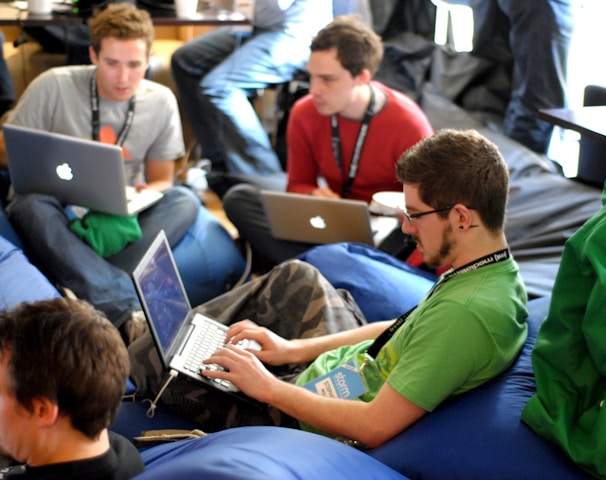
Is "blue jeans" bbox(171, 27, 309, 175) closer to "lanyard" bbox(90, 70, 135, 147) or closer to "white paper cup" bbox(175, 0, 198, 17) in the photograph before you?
"white paper cup" bbox(175, 0, 198, 17)

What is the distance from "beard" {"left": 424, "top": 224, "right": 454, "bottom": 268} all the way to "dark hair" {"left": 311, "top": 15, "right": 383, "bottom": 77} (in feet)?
4.84

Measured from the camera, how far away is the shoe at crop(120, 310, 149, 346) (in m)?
2.66

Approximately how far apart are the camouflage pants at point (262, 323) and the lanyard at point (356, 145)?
86 centimetres

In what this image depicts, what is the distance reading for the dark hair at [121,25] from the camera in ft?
9.80

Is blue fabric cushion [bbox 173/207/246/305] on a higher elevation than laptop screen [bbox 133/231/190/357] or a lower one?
lower

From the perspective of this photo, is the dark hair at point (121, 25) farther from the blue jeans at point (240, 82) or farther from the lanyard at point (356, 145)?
the blue jeans at point (240, 82)

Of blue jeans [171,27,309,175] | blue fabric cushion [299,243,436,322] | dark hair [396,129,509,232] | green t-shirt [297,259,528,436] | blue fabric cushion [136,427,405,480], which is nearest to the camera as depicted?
blue fabric cushion [136,427,405,480]

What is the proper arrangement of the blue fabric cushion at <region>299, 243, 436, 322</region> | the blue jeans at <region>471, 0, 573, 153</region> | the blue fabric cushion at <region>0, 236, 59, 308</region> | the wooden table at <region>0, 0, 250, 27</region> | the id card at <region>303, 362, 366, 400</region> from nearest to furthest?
the id card at <region>303, 362, 366, 400</region> → the blue fabric cushion at <region>0, 236, 59, 308</region> → the blue fabric cushion at <region>299, 243, 436, 322</region> → the wooden table at <region>0, 0, 250, 27</region> → the blue jeans at <region>471, 0, 573, 153</region>

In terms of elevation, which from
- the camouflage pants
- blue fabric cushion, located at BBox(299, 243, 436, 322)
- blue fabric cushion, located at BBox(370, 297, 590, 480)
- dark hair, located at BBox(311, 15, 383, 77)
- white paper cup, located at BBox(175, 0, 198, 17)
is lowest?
blue fabric cushion, located at BBox(299, 243, 436, 322)

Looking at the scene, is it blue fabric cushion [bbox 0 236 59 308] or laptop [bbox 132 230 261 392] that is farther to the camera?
blue fabric cushion [bbox 0 236 59 308]

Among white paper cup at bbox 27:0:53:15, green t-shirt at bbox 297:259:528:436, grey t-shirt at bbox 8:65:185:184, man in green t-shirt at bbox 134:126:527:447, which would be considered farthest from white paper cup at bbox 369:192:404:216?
white paper cup at bbox 27:0:53:15

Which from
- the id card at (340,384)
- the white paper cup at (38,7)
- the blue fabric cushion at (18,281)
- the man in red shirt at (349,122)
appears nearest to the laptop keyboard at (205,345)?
the id card at (340,384)

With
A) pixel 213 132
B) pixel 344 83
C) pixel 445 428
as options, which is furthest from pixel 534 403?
pixel 213 132

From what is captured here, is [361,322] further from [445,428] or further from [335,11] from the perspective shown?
[335,11]
